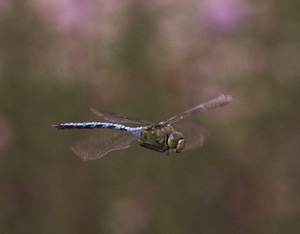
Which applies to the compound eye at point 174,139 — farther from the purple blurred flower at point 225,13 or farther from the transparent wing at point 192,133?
the purple blurred flower at point 225,13

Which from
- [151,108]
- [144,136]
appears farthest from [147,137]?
[151,108]

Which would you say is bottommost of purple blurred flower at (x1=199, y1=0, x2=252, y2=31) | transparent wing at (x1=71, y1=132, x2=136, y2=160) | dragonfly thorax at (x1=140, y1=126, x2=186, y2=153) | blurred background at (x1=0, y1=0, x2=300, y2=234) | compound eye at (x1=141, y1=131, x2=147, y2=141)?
blurred background at (x1=0, y1=0, x2=300, y2=234)

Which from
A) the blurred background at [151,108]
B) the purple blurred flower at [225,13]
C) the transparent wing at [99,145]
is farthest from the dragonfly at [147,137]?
the purple blurred flower at [225,13]

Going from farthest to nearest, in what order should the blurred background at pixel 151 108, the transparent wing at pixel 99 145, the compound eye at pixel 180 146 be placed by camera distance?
the blurred background at pixel 151 108 → the compound eye at pixel 180 146 → the transparent wing at pixel 99 145

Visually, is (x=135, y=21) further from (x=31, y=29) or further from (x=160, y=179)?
(x=160, y=179)

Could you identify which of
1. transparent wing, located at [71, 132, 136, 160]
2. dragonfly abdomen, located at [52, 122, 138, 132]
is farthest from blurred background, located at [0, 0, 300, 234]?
transparent wing, located at [71, 132, 136, 160]

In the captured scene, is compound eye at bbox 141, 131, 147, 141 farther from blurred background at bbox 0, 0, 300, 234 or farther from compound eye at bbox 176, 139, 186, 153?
blurred background at bbox 0, 0, 300, 234
